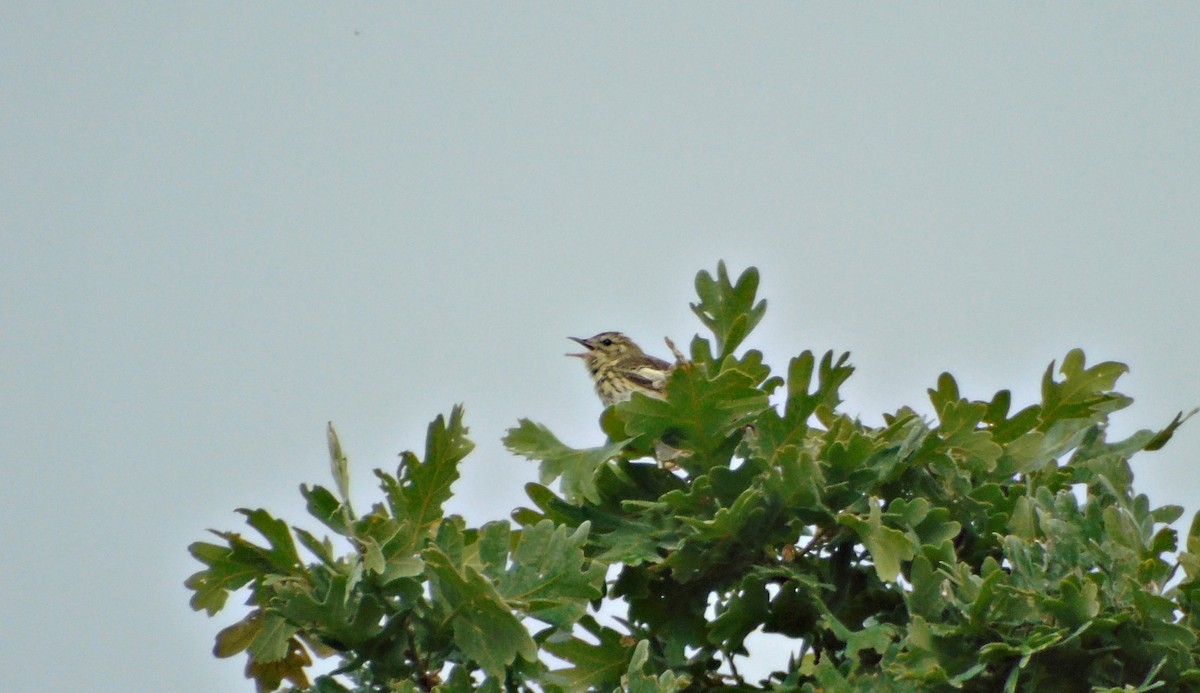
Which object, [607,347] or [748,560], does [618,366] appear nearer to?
[607,347]

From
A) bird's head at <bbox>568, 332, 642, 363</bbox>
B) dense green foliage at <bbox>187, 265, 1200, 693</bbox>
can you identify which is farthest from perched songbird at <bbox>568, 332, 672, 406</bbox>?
dense green foliage at <bbox>187, 265, 1200, 693</bbox>

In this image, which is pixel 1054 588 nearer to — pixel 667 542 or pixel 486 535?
pixel 667 542

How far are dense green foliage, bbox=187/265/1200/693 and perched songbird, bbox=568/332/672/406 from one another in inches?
200

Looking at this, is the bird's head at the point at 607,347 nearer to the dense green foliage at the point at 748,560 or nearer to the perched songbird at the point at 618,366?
the perched songbird at the point at 618,366

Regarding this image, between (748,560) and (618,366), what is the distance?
6.39 metres

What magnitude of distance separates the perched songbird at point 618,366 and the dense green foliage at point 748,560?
509 cm

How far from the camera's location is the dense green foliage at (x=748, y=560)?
4.48 metres

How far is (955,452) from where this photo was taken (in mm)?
5188

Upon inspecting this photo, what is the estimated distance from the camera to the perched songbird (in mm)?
10867

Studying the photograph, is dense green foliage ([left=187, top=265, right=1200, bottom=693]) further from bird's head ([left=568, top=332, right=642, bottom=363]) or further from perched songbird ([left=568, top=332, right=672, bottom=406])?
bird's head ([left=568, top=332, right=642, bottom=363])

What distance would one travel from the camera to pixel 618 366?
11383 mm

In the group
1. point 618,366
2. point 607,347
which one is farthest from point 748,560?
point 607,347

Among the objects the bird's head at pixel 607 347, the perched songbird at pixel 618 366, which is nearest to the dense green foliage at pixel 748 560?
the perched songbird at pixel 618 366

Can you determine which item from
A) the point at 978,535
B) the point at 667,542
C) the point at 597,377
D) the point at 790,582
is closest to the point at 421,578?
the point at 667,542
